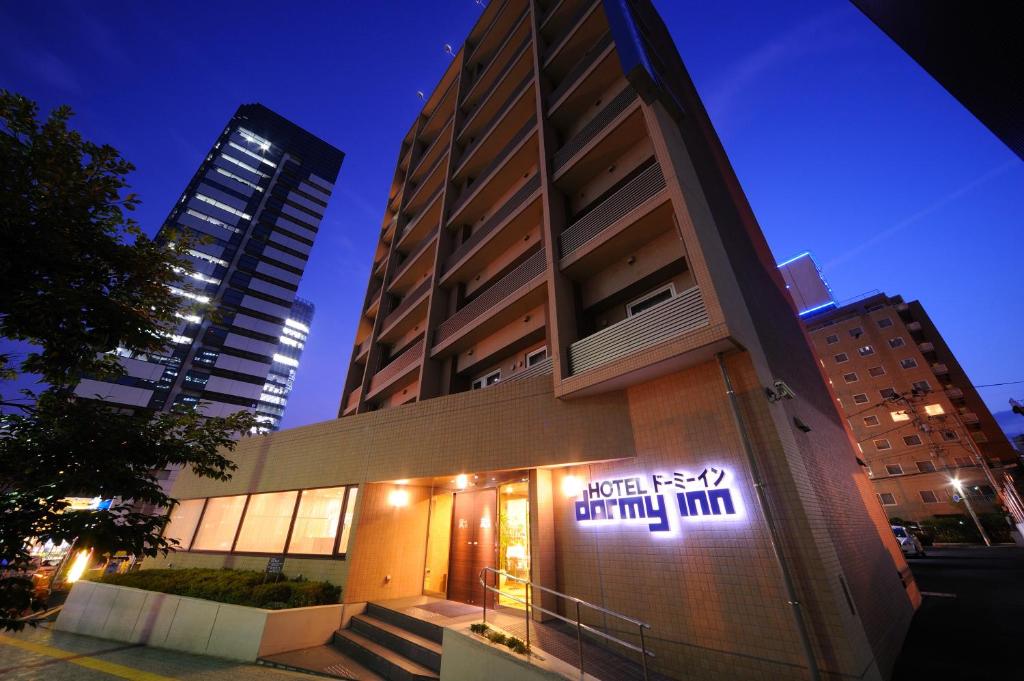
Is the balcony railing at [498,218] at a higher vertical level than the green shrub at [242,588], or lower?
higher

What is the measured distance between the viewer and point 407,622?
832 cm

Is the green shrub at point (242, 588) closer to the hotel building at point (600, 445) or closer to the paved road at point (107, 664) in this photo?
the hotel building at point (600, 445)

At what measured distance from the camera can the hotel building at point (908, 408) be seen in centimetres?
3706

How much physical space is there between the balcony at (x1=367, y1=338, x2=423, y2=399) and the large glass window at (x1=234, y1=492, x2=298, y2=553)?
5.62 meters

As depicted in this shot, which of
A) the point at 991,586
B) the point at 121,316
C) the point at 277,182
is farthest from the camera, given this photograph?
the point at 277,182

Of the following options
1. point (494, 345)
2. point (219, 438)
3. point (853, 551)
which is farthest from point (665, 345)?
point (219, 438)

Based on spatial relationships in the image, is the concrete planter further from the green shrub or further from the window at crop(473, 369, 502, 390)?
the window at crop(473, 369, 502, 390)

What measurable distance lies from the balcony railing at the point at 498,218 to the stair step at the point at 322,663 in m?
11.9

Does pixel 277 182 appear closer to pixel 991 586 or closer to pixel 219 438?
pixel 219 438

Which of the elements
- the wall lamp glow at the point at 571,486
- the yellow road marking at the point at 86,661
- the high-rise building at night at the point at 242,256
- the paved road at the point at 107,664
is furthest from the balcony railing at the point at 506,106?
the high-rise building at night at the point at 242,256

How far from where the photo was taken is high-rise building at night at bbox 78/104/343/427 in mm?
39500

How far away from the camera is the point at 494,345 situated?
13.0 metres

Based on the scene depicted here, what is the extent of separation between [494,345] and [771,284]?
962 centimetres

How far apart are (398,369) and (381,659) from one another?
416 inches
